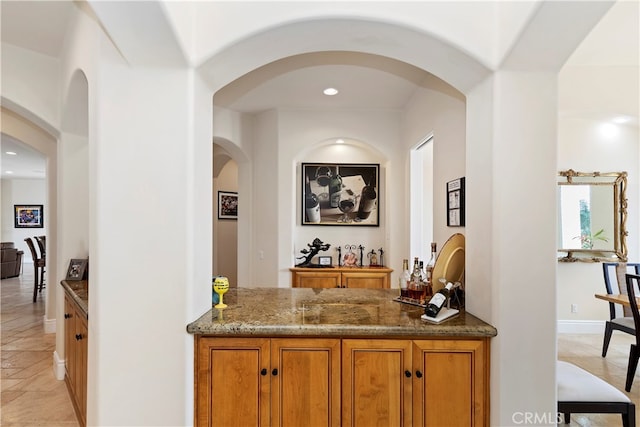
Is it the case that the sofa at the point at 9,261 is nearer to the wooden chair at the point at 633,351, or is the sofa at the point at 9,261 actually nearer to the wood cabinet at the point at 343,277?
the wood cabinet at the point at 343,277

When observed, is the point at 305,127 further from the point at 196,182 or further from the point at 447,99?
the point at 196,182

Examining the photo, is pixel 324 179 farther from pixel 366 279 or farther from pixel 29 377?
pixel 29 377

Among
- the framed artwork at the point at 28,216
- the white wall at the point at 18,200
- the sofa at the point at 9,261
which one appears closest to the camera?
the sofa at the point at 9,261

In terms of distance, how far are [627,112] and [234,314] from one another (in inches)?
177

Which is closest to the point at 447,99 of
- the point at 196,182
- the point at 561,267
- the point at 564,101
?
the point at 564,101

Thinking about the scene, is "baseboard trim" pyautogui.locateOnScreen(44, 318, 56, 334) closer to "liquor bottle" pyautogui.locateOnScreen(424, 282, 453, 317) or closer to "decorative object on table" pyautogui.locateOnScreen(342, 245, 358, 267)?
"decorative object on table" pyautogui.locateOnScreen(342, 245, 358, 267)

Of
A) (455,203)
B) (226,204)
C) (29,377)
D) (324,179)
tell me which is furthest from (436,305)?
(226,204)

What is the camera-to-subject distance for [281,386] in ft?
5.92

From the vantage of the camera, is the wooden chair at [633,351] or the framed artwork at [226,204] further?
the framed artwork at [226,204]

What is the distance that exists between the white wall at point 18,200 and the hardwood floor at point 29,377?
7711 millimetres

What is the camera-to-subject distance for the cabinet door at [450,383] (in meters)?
1.79

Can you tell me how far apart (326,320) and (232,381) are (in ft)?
1.86

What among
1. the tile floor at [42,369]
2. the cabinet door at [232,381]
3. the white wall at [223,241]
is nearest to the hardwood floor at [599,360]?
the tile floor at [42,369]

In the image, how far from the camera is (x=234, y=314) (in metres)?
1.98
